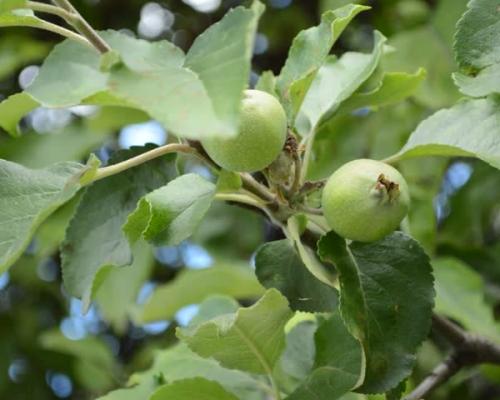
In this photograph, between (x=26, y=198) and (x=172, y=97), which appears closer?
(x=172, y=97)

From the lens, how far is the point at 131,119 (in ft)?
6.46

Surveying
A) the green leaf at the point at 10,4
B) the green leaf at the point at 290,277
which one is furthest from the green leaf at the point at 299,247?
the green leaf at the point at 10,4

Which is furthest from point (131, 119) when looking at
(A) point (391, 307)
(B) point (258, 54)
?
(A) point (391, 307)

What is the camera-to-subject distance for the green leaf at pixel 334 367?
3.02 feet

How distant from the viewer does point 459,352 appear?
120 cm

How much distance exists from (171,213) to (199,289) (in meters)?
0.95

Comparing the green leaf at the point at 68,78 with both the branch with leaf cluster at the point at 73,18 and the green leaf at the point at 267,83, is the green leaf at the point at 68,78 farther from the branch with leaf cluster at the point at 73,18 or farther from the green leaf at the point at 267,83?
the green leaf at the point at 267,83

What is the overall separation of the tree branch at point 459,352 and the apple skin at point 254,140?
0.41 meters

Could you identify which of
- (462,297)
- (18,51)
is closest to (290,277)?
(462,297)

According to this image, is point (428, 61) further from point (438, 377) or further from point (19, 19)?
point (19, 19)

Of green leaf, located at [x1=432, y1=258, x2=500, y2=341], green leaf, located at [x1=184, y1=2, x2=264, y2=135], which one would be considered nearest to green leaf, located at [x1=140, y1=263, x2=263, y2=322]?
green leaf, located at [x1=432, y1=258, x2=500, y2=341]

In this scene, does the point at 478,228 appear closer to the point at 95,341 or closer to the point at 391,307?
the point at 95,341

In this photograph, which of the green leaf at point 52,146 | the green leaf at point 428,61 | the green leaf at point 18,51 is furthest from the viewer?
the green leaf at point 18,51

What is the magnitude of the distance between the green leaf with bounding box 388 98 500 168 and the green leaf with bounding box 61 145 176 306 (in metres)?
0.27
